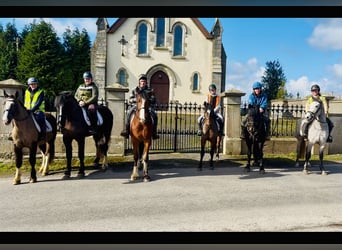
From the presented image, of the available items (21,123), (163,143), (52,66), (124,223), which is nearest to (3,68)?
(52,66)

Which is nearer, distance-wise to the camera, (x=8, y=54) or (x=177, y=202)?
(x=177, y=202)

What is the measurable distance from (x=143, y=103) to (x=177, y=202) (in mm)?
A: 2230

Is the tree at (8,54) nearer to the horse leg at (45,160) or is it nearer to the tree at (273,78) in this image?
the horse leg at (45,160)

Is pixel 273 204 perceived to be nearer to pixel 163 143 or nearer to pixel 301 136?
pixel 301 136

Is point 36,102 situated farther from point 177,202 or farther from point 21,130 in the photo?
point 177,202

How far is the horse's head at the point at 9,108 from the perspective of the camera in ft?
21.1

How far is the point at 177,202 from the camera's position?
5.88 meters

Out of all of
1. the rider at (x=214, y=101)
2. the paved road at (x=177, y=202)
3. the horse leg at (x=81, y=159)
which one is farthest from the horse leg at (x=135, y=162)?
the rider at (x=214, y=101)

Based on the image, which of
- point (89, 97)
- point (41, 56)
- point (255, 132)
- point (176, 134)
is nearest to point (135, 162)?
point (89, 97)

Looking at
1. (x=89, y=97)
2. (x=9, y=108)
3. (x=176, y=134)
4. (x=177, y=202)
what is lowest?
(x=177, y=202)

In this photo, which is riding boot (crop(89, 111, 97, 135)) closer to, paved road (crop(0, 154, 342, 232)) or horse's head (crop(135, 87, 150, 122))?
paved road (crop(0, 154, 342, 232))

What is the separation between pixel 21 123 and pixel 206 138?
449 centimetres

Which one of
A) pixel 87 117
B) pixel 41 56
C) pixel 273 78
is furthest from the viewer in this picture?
pixel 273 78
